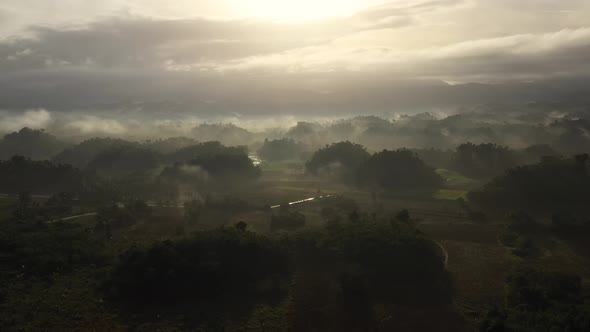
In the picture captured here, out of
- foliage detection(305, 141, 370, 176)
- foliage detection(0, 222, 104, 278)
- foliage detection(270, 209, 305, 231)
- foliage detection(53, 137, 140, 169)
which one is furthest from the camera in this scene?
foliage detection(53, 137, 140, 169)

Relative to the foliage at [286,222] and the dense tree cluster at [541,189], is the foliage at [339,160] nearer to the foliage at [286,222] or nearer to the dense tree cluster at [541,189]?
the dense tree cluster at [541,189]

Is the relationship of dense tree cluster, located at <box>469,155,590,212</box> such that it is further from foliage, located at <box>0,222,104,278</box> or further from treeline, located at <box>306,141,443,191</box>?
foliage, located at <box>0,222,104,278</box>

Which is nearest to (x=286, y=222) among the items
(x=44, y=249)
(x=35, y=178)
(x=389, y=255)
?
(x=389, y=255)

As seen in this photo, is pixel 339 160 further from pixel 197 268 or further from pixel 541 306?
pixel 541 306

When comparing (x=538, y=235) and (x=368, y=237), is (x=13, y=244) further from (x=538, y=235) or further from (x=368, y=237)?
(x=538, y=235)

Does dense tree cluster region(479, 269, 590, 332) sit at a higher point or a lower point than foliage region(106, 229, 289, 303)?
lower

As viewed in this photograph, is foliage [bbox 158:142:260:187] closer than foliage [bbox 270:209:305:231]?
No

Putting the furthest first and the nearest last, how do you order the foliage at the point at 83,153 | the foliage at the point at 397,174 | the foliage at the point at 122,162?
the foliage at the point at 83,153
the foliage at the point at 122,162
the foliage at the point at 397,174

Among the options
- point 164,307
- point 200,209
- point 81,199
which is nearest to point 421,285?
point 164,307

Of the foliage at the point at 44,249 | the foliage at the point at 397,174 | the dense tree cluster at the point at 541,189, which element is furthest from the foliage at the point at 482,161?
the foliage at the point at 44,249

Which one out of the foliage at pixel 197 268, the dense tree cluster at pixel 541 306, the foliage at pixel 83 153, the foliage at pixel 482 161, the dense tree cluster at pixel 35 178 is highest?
the foliage at pixel 83 153

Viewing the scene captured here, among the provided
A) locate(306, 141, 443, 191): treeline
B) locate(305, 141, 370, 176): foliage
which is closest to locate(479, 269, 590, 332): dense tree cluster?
locate(306, 141, 443, 191): treeline
